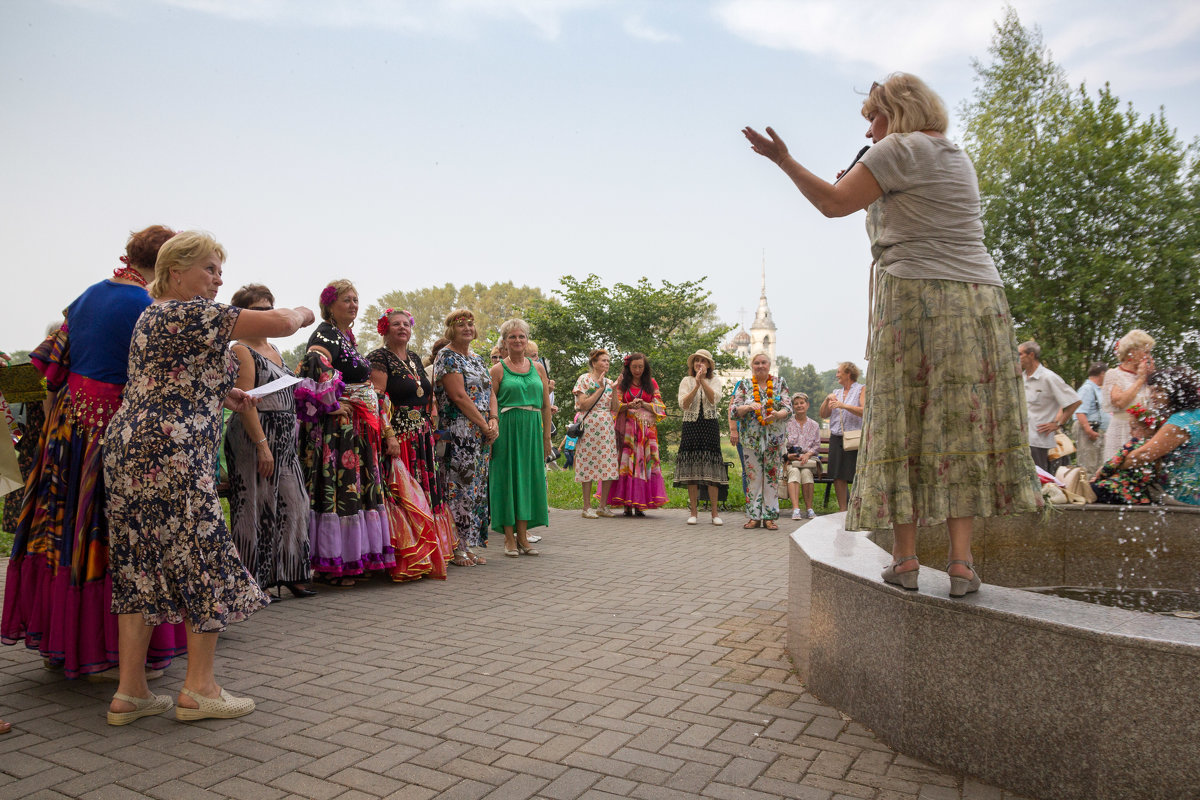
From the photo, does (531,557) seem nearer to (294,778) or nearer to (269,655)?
(269,655)

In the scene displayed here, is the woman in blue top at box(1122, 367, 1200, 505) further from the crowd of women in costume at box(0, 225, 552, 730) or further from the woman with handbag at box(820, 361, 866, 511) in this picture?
the woman with handbag at box(820, 361, 866, 511)

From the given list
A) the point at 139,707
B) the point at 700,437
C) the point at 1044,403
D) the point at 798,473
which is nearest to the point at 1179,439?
the point at 1044,403

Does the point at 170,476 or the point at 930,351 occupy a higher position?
the point at 930,351

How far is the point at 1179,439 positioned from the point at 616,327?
32.1 meters

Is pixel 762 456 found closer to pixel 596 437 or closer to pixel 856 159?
pixel 596 437

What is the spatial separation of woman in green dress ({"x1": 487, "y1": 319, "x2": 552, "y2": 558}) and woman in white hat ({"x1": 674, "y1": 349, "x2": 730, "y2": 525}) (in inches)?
131

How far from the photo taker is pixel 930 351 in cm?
341

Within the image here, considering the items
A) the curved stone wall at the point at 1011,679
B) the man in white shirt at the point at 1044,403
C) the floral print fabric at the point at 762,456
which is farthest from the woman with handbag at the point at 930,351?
the floral print fabric at the point at 762,456

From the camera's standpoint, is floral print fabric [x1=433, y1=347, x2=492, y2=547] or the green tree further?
the green tree

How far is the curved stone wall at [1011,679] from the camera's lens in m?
2.73

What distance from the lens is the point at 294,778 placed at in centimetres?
319

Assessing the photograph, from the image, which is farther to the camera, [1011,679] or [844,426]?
[844,426]

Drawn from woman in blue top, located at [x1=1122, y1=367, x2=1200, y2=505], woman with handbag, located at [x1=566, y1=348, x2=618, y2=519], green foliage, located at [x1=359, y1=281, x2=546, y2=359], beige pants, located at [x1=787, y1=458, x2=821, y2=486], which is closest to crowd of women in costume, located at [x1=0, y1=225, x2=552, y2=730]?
woman in blue top, located at [x1=1122, y1=367, x2=1200, y2=505]

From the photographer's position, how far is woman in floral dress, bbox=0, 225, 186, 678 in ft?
13.5
